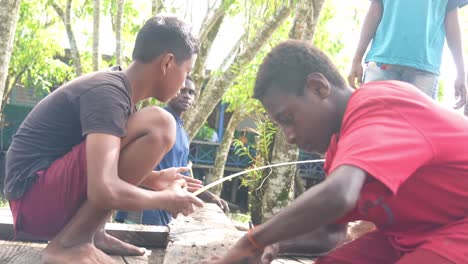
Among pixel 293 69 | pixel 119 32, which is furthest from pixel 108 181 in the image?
pixel 119 32

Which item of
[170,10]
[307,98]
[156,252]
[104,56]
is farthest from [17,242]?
[104,56]

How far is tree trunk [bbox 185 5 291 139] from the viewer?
6.49m

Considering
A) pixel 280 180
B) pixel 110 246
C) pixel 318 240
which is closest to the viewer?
pixel 318 240

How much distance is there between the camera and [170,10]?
7.05 m

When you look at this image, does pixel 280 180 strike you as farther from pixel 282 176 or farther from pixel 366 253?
pixel 366 253

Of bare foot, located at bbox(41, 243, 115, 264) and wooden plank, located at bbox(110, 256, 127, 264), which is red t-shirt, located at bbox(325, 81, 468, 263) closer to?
bare foot, located at bbox(41, 243, 115, 264)

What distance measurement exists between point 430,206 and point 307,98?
547mm

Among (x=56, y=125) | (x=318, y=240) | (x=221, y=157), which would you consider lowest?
(x=221, y=157)

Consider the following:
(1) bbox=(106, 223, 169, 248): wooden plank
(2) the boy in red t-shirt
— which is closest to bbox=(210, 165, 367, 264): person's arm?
(2) the boy in red t-shirt

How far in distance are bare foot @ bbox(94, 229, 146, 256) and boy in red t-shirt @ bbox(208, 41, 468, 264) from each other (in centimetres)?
99

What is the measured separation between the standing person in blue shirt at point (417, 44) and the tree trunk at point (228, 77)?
3.12m

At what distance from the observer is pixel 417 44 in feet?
10.5

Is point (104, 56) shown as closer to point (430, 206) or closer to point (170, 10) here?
point (170, 10)

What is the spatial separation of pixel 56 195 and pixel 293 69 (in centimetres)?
117
